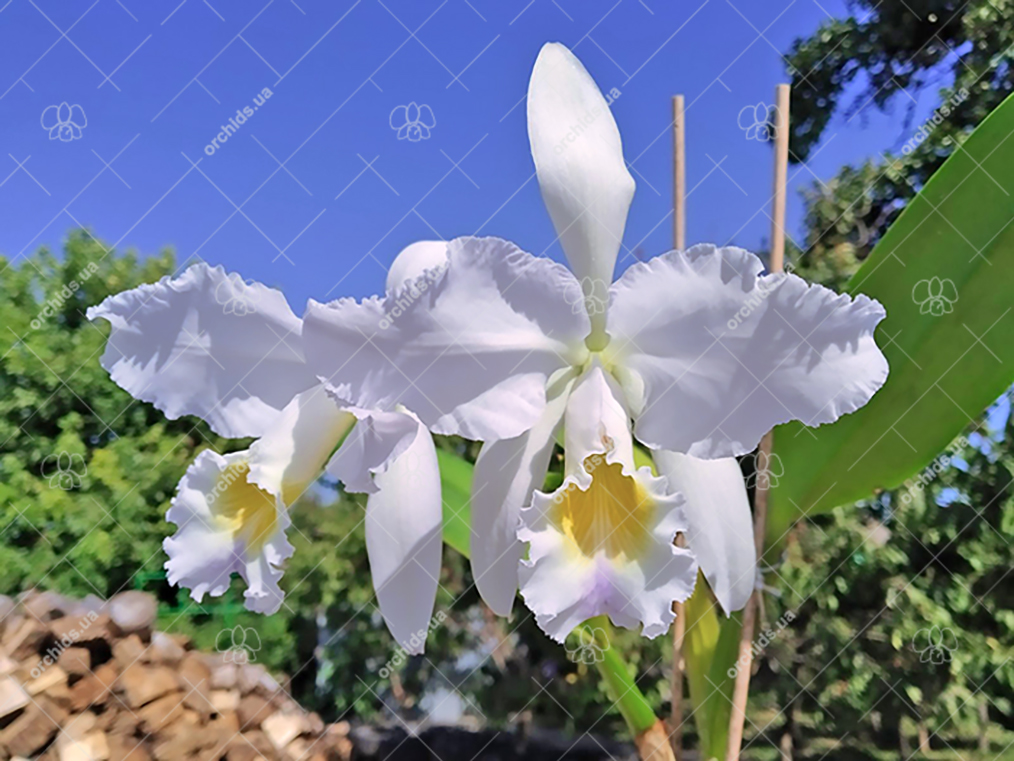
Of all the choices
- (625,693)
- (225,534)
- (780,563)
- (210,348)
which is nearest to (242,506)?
(225,534)

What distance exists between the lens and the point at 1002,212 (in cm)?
71

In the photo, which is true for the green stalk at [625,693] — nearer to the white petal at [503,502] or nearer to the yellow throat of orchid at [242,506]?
the white petal at [503,502]

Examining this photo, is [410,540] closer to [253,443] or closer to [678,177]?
[253,443]

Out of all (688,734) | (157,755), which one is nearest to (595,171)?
(157,755)

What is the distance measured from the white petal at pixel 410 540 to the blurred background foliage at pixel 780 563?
1087 millimetres

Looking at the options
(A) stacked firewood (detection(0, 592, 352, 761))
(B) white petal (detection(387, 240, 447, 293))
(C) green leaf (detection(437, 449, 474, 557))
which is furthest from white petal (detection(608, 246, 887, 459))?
(A) stacked firewood (detection(0, 592, 352, 761))

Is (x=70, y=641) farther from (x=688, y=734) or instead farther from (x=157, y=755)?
(x=688, y=734)

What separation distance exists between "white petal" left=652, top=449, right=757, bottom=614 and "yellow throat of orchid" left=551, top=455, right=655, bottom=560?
59 millimetres

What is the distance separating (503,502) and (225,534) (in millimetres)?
261

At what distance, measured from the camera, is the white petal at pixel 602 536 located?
541 millimetres

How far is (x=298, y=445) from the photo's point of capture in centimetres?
63

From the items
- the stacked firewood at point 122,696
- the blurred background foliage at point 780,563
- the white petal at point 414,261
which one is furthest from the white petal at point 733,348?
the stacked firewood at point 122,696

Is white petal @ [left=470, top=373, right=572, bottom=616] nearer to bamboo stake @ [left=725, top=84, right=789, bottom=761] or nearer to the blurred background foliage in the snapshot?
bamboo stake @ [left=725, top=84, right=789, bottom=761]

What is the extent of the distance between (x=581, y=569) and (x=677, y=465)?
13 cm
